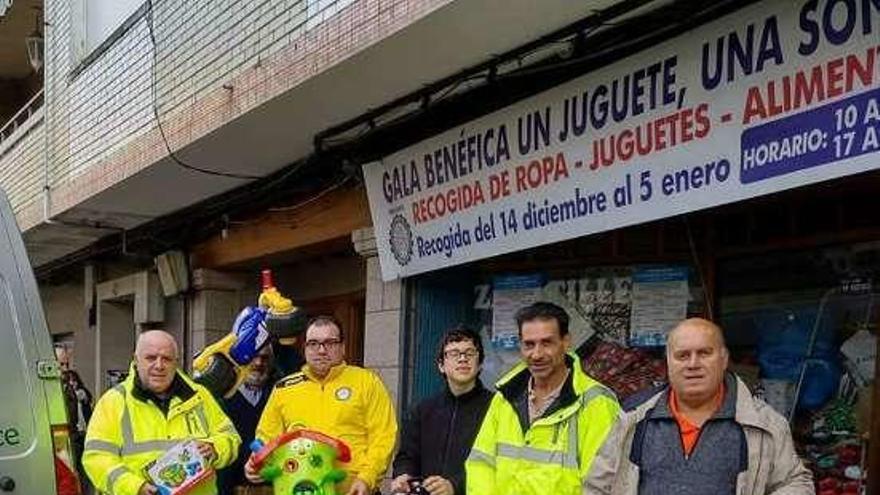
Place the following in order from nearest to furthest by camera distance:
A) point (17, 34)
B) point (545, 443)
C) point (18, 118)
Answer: point (545, 443)
point (18, 118)
point (17, 34)

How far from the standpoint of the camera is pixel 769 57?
167 inches

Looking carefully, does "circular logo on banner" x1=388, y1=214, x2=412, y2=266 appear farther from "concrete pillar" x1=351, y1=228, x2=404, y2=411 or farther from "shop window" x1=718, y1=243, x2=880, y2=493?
"shop window" x1=718, y1=243, x2=880, y2=493

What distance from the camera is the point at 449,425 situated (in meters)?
4.57

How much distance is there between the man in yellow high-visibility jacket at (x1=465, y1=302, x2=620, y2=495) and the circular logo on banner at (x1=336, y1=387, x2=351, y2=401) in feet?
4.74

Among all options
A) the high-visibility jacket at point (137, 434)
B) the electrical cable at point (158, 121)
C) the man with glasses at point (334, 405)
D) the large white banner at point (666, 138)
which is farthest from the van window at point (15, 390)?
the electrical cable at point (158, 121)

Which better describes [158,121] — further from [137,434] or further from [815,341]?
[815,341]

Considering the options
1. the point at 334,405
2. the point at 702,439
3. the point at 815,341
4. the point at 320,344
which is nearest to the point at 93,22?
the point at 320,344

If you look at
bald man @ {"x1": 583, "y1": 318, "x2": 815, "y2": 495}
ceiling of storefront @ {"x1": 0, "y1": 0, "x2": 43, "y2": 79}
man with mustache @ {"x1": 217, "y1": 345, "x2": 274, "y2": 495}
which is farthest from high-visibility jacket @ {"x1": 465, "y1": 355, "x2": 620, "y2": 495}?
ceiling of storefront @ {"x1": 0, "y1": 0, "x2": 43, "y2": 79}

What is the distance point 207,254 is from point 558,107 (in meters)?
5.41

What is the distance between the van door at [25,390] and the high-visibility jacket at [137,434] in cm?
21

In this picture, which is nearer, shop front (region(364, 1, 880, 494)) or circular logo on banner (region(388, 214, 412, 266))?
shop front (region(364, 1, 880, 494))

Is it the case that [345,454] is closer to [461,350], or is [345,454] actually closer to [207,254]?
[461,350]

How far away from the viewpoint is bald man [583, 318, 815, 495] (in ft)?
10.3

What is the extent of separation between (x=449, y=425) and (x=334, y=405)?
876 millimetres
